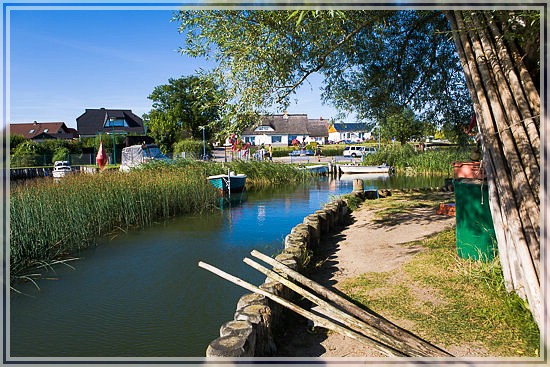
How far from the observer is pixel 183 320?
233 inches

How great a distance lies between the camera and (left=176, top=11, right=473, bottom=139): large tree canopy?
24.4ft

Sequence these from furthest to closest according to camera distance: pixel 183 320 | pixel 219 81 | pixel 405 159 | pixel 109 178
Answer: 1. pixel 405 159
2. pixel 109 178
3. pixel 219 81
4. pixel 183 320

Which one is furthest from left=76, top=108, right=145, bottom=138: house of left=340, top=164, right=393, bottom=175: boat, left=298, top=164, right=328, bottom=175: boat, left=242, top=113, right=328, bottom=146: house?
left=340, top=164, right=393, bottom=175: boat

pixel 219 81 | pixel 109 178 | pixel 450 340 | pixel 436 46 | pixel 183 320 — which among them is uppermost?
pixel 436 46

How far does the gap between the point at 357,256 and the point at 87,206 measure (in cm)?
687

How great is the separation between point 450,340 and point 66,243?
8024 millimetres

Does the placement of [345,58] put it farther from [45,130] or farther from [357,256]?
[45,130]

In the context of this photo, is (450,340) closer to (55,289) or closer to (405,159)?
(55,289)

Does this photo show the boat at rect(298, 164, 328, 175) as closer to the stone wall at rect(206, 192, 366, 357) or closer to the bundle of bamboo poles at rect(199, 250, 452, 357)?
the stone wall at rect(206, 192, 366, 357)

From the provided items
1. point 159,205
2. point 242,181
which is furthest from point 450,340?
point 242,181

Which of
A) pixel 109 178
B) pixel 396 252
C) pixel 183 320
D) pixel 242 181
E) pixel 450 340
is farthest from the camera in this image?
pixel 242 181

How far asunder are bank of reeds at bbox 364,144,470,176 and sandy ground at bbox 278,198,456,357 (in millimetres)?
16857

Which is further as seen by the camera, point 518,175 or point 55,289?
point 55,289

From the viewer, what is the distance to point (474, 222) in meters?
5.67
